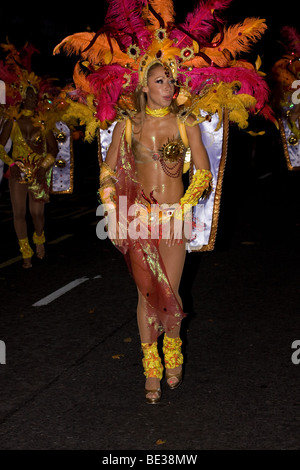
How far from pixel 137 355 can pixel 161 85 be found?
7.03ft

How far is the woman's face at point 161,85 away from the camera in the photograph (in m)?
5.00

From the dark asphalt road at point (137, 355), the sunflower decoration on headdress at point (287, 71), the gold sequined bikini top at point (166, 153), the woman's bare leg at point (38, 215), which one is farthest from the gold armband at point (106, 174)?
the sunflower decoration on headdress at point (287, 71)

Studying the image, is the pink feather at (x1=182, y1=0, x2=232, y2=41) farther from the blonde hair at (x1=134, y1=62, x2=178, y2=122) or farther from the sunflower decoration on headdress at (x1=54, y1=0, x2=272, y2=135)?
the blonde hair at (x1=134, y1=62, x2=178, y2=122)

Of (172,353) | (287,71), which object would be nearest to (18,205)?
(172,353)

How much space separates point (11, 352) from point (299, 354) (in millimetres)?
2219

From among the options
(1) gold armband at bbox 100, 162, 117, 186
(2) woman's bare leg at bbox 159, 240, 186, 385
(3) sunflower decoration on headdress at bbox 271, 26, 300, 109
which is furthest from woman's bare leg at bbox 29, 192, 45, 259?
(2) woman's bare leg at bbox 159, 240, 186, 385

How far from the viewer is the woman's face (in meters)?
5.00

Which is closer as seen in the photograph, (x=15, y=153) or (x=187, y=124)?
(x=187, y=124)

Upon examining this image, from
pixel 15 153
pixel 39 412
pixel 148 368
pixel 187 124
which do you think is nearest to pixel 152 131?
pixel 187 124

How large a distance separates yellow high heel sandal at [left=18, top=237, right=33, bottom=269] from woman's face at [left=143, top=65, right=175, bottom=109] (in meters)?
4.43

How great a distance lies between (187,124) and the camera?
5.10m

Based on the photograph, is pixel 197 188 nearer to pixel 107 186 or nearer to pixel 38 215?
pixel 107 186

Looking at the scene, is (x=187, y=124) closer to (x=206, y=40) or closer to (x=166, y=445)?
(x=206, y=40)

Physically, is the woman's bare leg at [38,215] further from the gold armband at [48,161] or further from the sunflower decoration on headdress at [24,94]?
the sunflower decoration on headdress at [24,94]
